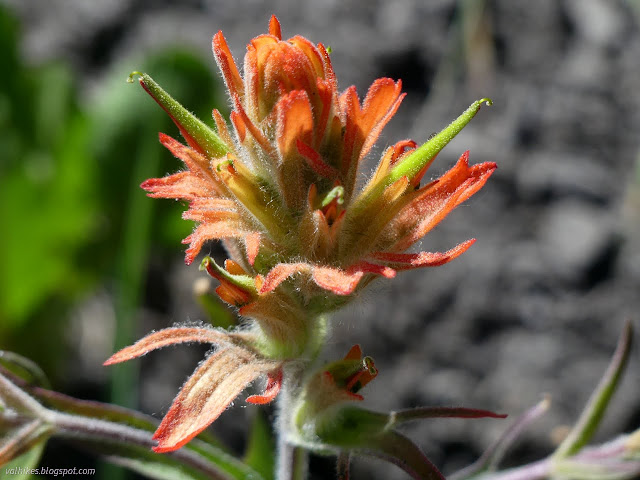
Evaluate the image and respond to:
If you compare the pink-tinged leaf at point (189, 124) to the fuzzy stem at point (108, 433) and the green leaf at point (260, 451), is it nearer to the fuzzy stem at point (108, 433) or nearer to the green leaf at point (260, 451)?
the fuzzy stem at point (108, 433)

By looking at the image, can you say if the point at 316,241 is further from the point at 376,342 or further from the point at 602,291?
the point at 602,291

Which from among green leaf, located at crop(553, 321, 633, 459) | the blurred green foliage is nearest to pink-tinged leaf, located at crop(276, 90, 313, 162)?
green leaf, located at crop(553, 321, 633, 459)

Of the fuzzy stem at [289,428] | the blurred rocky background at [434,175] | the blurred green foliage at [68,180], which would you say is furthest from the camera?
the blurred green foliage at [68,180]

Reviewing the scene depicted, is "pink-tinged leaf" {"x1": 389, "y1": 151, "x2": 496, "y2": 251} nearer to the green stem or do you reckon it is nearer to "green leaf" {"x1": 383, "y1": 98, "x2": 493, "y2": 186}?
"green leaf" {"x1": 383, "y1": 98, "x2": 493, "y2": 186}

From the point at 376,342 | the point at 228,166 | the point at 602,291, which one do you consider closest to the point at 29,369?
the point at 228,166

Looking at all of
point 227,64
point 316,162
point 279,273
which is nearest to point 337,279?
point 279,273

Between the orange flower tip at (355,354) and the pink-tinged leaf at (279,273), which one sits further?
the orange flower tip at (355,354)

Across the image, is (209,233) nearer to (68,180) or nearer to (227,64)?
(227,64)

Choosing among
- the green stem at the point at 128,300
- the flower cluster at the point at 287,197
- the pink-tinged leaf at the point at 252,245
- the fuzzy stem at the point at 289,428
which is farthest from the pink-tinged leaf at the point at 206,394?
the green stem at the point at 128,300
